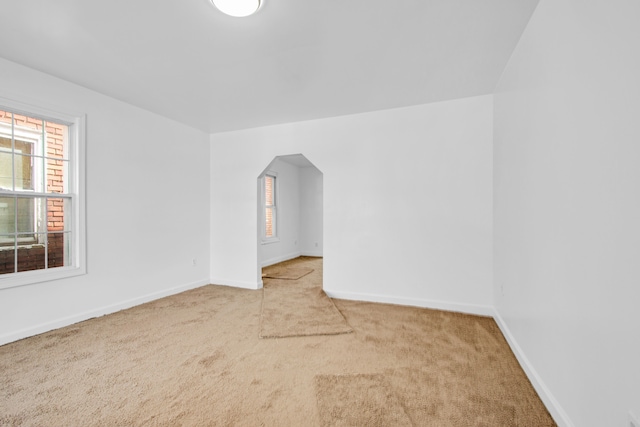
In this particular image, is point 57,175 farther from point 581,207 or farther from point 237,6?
point 581,207

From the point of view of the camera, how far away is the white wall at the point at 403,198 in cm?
325

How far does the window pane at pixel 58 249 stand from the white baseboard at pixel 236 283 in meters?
1.99

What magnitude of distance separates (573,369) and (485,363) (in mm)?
873

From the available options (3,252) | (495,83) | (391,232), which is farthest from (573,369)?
(3,252)

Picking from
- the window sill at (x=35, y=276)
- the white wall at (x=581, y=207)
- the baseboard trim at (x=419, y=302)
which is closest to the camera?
the white wall at (x=581, y=207)

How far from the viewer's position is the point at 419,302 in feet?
11.4

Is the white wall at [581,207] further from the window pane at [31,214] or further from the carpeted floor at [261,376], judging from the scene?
the window pane at [31,214]

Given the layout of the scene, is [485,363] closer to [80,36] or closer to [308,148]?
[308,148]

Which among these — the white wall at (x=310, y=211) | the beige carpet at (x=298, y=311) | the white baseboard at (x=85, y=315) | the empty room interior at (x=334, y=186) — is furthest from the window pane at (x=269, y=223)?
the white baseboard at (x=85, y=315)

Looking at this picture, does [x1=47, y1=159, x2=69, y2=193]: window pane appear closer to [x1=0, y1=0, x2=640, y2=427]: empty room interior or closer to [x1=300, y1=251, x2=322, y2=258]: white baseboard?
[x1=0, y1=0, x2=640, y2=427]: empty room interior

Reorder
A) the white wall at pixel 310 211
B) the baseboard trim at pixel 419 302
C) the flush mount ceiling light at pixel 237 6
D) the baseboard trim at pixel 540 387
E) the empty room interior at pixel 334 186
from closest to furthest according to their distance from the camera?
1. the empty room interior at pixel 334 186
2. the baseboard trim at pixel 540 387
3. the flush mount ceiling light at pixel 237 6
4. the baseboard trim at pixel 419 302
5. the white wall at pixel 310 211

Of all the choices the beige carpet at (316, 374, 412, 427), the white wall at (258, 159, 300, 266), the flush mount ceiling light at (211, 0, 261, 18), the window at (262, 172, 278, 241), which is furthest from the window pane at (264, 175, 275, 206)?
the beige carpet at (316, 374, 412, 427)

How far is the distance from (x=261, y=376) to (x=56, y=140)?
10.5ft

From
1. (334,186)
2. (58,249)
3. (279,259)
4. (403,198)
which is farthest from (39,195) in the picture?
(279,259)
